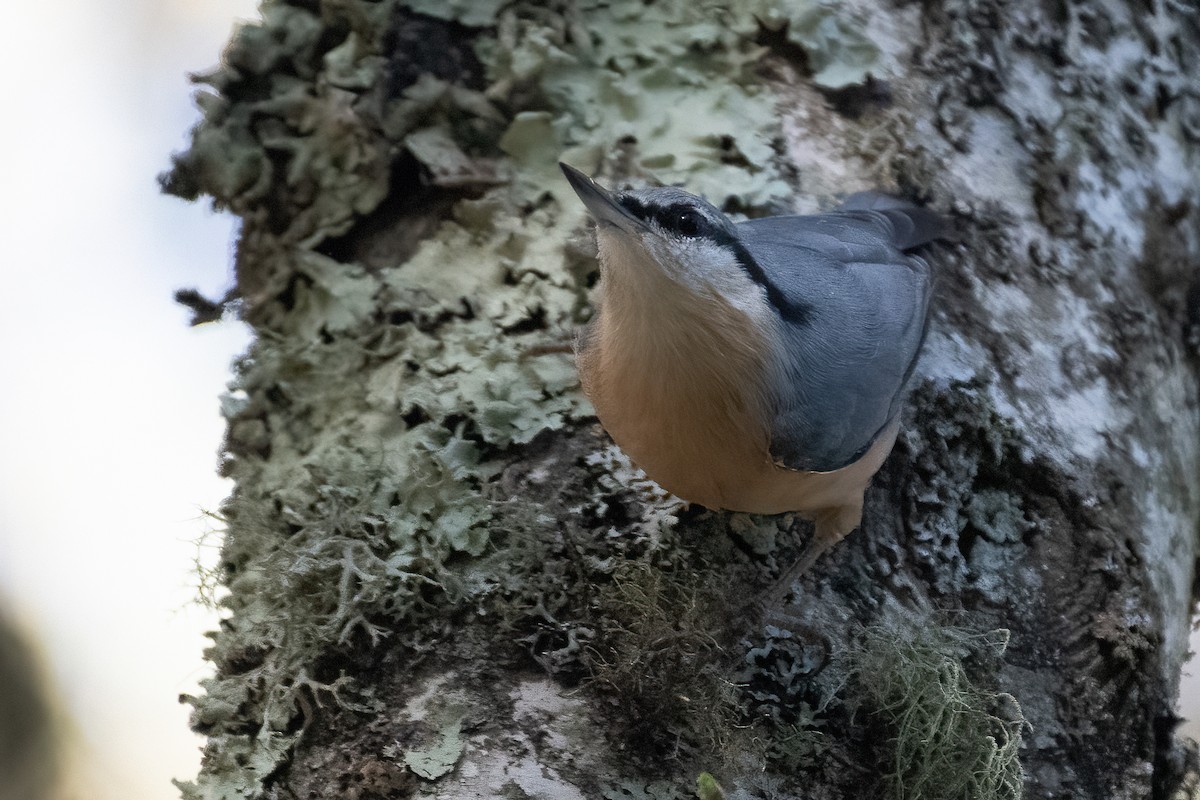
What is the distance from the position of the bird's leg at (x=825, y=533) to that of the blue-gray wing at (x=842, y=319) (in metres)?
0.11

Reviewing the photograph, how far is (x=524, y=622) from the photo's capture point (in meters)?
1.61

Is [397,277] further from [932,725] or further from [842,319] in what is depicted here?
[932,725]

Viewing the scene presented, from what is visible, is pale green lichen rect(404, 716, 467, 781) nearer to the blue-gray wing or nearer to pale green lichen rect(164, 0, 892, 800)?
pale green lichen rect(164, 0, 892, 800)

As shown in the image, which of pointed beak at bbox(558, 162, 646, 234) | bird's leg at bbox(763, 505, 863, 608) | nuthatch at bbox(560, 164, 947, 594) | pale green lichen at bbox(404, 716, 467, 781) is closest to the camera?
pale green lichen at bbox(404, 716, 467, 781)

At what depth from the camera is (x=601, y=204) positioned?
5.13 ft

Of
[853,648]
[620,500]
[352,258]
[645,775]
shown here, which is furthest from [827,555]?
[352,258]

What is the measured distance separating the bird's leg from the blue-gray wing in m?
0.11

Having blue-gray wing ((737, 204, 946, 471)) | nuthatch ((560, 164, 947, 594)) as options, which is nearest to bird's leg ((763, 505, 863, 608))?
nuthatch ((560, 164, 947, 594))

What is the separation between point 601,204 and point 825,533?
2.41 ft

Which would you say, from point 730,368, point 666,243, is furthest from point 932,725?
point 666,243

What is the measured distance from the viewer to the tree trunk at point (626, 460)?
1551 mm

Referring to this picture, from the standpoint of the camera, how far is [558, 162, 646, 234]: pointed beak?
1534 mm

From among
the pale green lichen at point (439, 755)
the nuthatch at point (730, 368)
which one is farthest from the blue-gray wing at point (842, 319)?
the pale green lichen at point (439, 755)

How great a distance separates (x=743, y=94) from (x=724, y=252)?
693 millimetres
